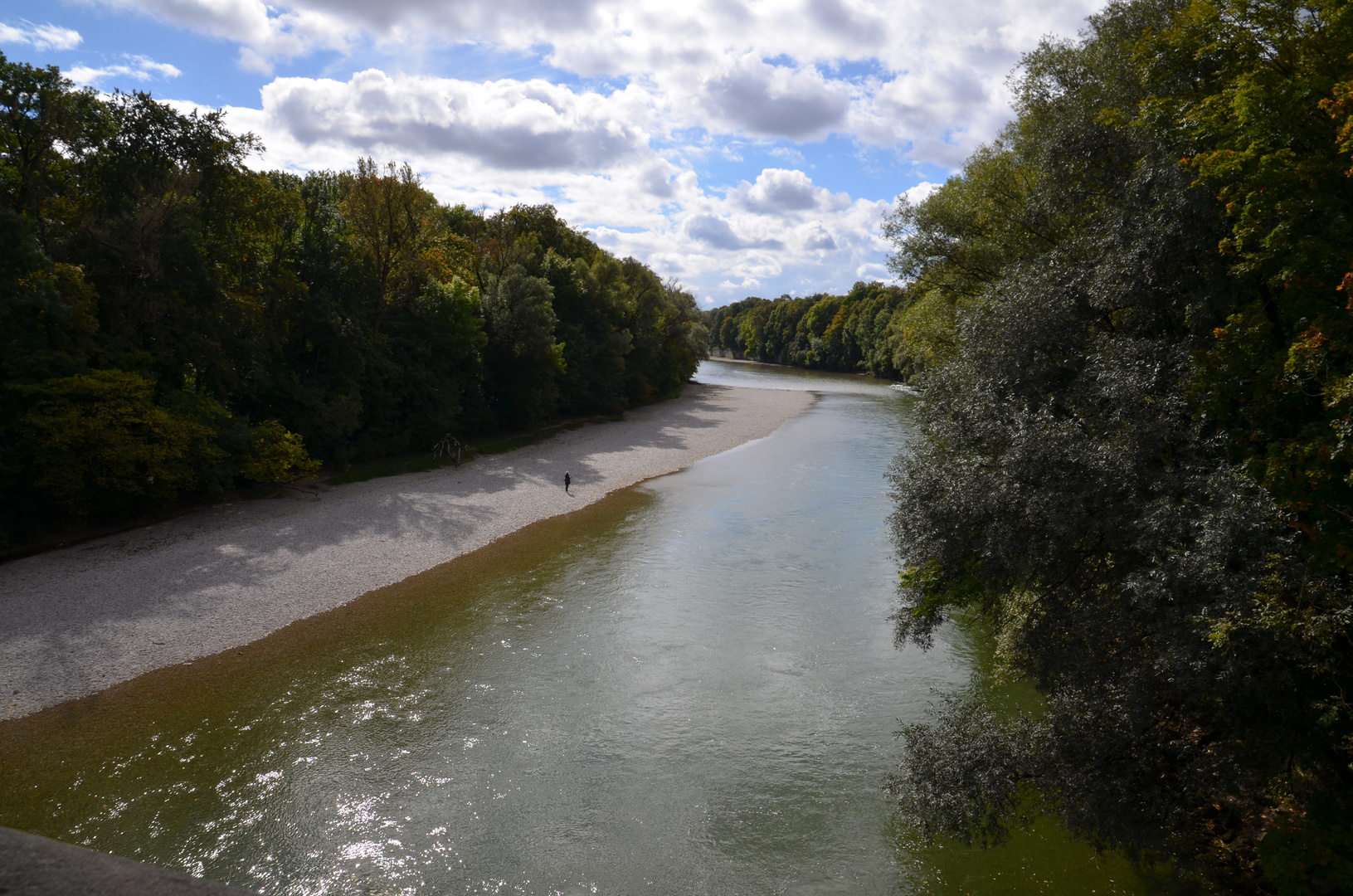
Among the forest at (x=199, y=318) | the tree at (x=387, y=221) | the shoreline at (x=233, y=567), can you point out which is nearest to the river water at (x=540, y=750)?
the shoreline at (x=233, y=567)

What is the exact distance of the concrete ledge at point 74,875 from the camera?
203 centimetres

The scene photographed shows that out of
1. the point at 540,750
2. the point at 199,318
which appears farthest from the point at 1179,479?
the point at 199,318

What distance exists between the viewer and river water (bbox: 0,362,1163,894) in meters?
11.5

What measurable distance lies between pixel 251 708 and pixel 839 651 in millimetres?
13693

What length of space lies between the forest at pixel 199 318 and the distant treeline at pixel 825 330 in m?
57.8

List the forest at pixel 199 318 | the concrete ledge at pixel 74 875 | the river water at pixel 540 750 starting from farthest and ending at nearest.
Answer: the forest at pixel 199 318 < the river water at pixel 540 750 < the concrete ledge at pixel 74 875

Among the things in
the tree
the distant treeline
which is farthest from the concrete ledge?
the distant treeline

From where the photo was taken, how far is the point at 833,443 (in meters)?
49.9

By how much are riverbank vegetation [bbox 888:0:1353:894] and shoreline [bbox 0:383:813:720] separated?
16942 millimetres

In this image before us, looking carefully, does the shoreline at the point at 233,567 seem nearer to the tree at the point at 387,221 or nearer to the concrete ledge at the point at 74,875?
the tree at the point at 387,221

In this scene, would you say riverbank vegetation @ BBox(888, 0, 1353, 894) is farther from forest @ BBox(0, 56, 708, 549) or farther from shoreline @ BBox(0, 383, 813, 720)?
forest @ BBox(0, 56, 708, 549)

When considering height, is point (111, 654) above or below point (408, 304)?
below

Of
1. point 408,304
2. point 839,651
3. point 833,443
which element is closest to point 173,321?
point 408,304

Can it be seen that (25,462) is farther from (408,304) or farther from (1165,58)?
(1165,58)
